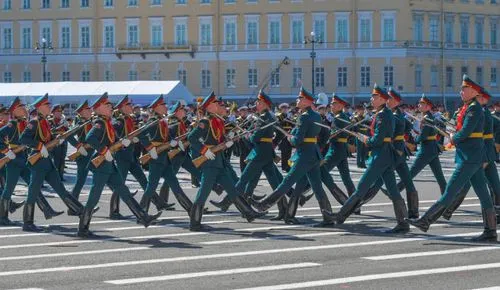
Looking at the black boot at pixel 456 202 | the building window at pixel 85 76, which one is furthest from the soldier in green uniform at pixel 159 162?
the building window at pixel 85 76

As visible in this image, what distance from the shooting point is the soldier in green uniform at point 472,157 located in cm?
1523

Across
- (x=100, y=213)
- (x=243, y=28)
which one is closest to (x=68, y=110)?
(x=243, y=28)

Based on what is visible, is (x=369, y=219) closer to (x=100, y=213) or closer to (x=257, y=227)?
(x=257, y=227)

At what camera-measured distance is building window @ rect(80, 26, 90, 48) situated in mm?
85475

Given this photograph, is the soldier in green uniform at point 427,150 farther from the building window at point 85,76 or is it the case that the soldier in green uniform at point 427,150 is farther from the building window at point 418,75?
the building window at point 85,76

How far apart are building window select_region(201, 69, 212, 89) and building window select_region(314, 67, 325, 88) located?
7.24 metres

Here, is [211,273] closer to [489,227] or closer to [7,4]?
[489,227]

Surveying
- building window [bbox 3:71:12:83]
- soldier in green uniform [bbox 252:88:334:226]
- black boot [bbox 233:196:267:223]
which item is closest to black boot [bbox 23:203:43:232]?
black boot [bbox 233:196:267:223]

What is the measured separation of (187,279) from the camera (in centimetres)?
1231

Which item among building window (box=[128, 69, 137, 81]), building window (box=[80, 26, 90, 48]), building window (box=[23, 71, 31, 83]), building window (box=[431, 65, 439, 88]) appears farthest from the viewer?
building window (box=[23, 71, 31, 83])

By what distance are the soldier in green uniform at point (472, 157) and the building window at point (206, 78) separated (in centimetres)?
6811

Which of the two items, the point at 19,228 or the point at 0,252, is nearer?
the point at 0,252

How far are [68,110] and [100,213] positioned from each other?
39.6 m

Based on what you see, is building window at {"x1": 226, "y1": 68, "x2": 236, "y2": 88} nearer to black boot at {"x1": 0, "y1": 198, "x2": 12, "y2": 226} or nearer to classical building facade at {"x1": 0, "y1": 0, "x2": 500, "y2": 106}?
classical building facade at {"x1": 0, "y1": 0, "x2": 500, "y2": 106}
